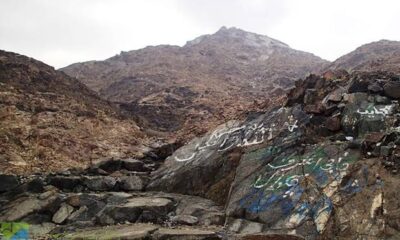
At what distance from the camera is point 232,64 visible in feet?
130

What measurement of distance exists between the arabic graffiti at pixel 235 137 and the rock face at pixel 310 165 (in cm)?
3

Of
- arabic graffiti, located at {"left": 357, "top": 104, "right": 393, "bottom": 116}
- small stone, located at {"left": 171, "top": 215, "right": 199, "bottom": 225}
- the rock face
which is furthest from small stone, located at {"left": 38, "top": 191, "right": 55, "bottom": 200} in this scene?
arabic graffiti, located at {"left": 357, "top": 104, "right": 393, "bottom": 116}

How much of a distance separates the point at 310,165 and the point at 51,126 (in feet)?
29.5

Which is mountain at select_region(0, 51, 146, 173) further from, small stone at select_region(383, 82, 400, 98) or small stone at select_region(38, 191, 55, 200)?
small stone at select_region(383, 82, 400, 98)

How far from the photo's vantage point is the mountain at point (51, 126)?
1185cm

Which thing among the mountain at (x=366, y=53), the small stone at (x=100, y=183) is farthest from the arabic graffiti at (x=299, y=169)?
the mountain at (x=366, y=53)

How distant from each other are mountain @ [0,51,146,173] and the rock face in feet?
10.7

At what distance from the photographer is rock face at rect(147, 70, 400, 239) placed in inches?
274

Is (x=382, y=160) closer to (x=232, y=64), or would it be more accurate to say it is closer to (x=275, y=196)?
(x=275, y=196)

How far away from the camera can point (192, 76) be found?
3275 centimetres

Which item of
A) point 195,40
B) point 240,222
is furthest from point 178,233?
point 195,40

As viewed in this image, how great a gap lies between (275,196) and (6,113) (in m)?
9.72

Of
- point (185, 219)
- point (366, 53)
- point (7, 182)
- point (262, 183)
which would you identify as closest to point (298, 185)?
point (262, 183)

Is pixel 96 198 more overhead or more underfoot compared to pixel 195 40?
more underfoot
